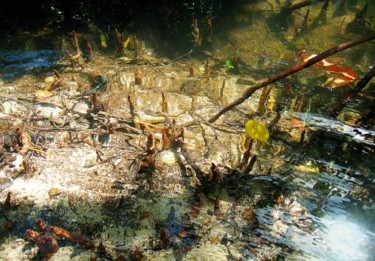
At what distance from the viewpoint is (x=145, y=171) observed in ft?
8.40

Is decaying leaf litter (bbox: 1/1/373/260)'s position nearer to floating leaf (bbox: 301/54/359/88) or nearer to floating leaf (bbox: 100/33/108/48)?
floating leaf (bbox: 301/54/359/88)

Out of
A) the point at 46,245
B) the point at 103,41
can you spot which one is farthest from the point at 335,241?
the point at 103,41

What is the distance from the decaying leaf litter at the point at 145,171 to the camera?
6.90ft

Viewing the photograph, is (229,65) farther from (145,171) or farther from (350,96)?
(145,171)

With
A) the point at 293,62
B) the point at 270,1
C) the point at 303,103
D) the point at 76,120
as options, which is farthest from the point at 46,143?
the point at 270,1

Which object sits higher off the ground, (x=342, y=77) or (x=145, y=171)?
(x=342, y=77)

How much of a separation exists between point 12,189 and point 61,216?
1.67ft

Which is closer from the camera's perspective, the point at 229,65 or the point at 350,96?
the point at 350,96

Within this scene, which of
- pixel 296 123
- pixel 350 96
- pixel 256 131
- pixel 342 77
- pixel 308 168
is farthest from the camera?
pixel 342 77

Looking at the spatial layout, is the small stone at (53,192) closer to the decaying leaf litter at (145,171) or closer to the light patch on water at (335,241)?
the decaying leaf litter at (145,171)

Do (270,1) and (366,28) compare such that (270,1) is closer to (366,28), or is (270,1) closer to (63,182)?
(366,28)

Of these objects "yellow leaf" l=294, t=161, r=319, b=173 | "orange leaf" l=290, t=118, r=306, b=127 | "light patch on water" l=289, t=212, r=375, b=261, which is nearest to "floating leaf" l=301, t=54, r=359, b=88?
"orange leaf" l=290, t=118, r=306, b=127

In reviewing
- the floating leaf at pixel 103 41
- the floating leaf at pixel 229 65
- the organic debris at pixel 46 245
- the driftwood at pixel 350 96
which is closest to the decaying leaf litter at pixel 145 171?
the organic debris at pixel 46 245

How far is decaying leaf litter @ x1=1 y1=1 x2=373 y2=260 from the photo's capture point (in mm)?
2104
